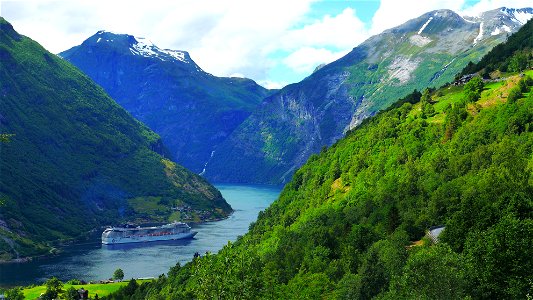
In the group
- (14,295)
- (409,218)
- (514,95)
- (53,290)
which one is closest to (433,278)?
(409,218)

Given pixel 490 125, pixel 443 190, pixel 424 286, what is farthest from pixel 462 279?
pixel 490 125

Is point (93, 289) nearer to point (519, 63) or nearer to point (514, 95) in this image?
point (514, 95)

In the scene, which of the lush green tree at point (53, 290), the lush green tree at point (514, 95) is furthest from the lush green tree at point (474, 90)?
the lush green tree at point (53, 290)

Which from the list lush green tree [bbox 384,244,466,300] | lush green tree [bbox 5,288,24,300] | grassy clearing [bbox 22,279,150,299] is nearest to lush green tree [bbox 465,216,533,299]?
lush green tree [bbox 384,244,466,300]

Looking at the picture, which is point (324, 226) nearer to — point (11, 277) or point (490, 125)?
point (490, 125)

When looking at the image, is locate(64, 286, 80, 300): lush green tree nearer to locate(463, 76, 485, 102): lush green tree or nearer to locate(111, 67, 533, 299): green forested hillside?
locate(111, 67, 533, 299): green forested hillside

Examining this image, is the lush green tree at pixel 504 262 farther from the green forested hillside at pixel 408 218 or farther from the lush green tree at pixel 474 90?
the lush green tree at pixel 474 90
